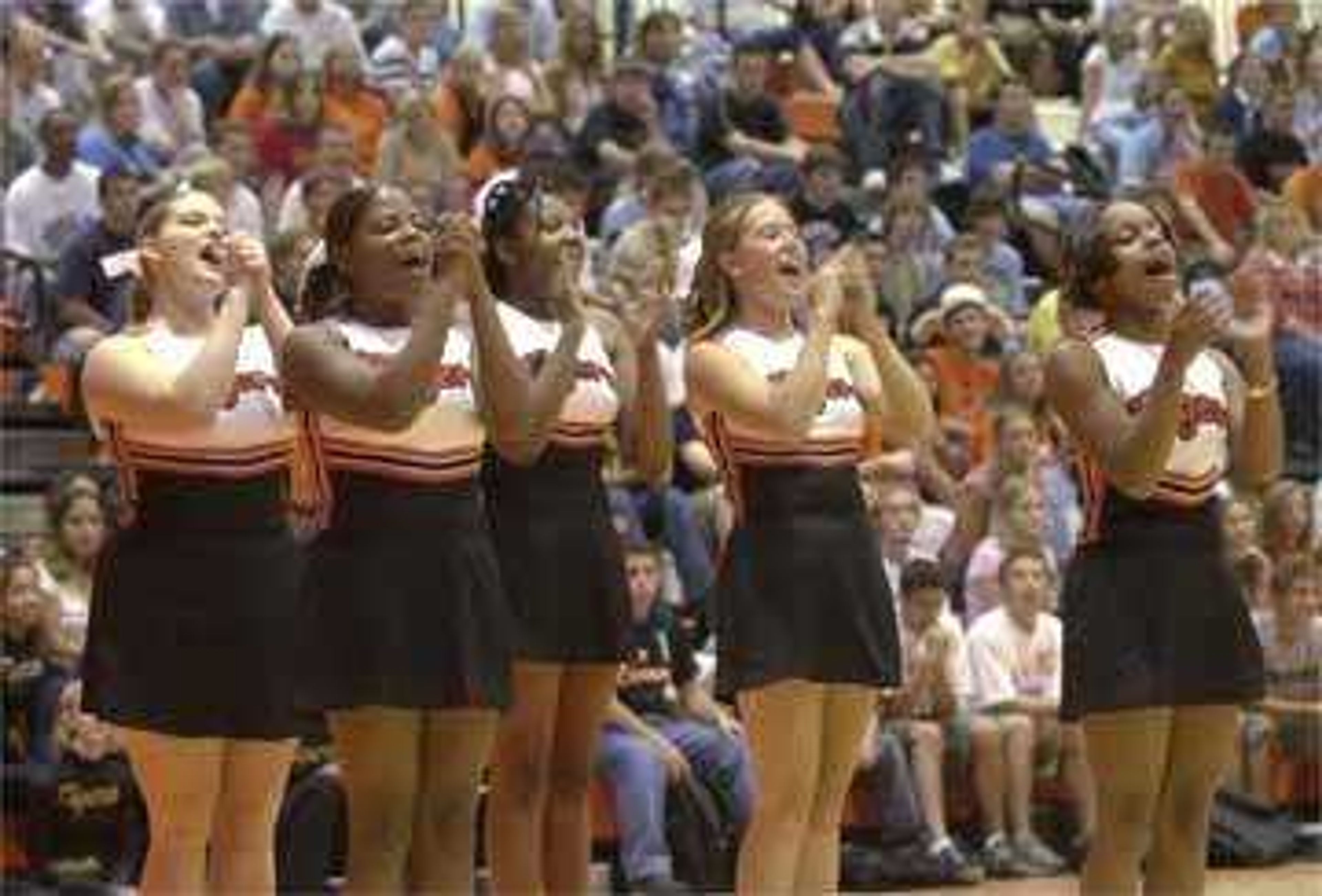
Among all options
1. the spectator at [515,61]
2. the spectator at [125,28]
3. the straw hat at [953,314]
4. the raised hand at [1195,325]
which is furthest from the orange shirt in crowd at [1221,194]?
the raised hand at [1195,325]

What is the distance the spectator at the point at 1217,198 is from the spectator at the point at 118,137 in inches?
206

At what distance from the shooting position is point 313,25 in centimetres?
1584

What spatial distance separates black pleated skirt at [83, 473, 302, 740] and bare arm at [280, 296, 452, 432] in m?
0.35

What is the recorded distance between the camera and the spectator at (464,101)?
15.1m

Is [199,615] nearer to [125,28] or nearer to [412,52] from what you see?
[125,28]

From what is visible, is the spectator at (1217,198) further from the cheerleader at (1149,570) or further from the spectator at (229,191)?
the cheerleader at (1149,570)

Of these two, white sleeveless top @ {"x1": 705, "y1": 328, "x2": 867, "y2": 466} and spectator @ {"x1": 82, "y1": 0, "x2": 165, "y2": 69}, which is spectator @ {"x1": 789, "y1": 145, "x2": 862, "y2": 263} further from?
white sleeveless top @ {"x1": 705, "y1": 328, "x2": 867, "y2": 466}

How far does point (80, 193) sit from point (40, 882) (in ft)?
14.5

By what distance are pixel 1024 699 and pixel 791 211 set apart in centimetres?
291

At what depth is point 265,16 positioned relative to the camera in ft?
52.1

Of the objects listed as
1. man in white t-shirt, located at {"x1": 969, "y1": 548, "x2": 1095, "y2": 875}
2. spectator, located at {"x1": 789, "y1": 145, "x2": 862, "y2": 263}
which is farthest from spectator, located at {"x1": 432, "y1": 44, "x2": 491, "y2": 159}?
man in white t-shirt, located at {"x1": 969, "y1": 548, "x2": 1095, "y2": 875}

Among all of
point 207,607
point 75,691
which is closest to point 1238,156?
point 75,691

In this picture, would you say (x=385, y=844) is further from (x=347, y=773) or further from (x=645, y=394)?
(x=645, y=394)

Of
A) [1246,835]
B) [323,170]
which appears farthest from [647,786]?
[323,170]
